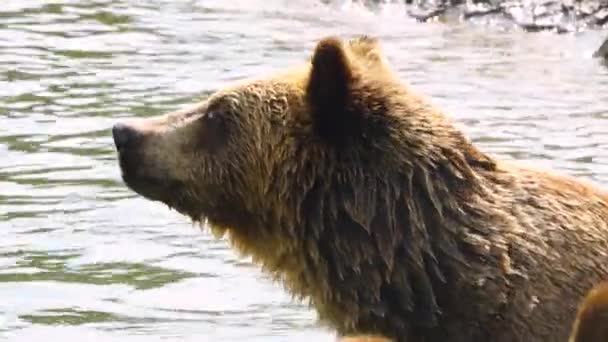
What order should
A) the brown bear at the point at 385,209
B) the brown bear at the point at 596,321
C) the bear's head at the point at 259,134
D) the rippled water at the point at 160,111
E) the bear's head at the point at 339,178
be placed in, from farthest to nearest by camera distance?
the rippled water at the point at 160,111 < the bear's head at the point at 259,134 < the bear's head at the point at 339,178 < the brown bear at the point at 385,209 < the brown bear at the point at 596,321

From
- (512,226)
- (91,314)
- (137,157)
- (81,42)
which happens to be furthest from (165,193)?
(81,42)

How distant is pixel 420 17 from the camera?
15914 millimetres

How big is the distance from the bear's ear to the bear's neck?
179 mm

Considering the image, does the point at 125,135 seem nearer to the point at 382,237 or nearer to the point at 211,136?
the point at 211,136

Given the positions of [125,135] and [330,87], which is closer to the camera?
[330,87]

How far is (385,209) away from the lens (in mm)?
5688

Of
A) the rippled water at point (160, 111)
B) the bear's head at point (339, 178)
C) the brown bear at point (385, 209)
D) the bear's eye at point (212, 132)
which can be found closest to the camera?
the brown bear at point (385, 209)

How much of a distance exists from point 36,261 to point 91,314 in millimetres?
823

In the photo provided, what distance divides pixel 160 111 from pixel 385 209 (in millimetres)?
6288

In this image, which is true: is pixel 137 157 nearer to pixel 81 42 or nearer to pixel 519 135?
pixel 519 135

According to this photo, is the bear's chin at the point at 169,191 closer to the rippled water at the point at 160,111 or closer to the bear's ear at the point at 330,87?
the bear's ear at the point at 330,87

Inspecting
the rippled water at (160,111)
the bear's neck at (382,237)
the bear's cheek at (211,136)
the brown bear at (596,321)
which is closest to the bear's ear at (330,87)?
the bear's neck at (382,237)

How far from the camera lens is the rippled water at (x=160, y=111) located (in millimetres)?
8406

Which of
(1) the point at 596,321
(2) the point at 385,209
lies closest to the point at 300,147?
(2) the point at 385,209
